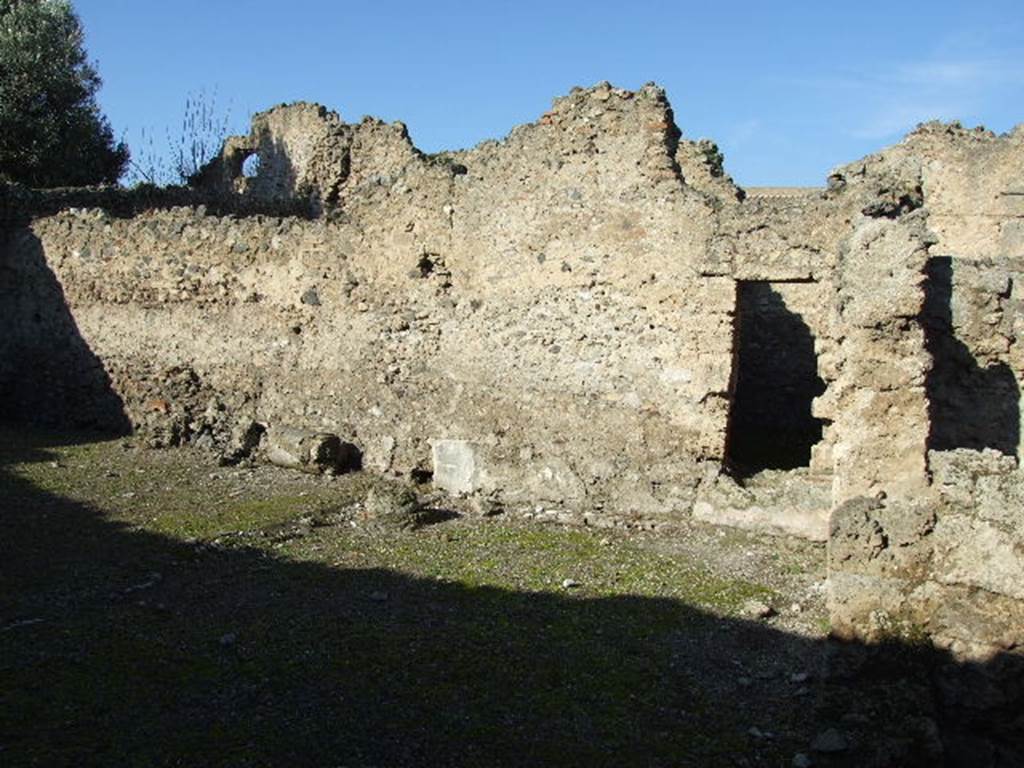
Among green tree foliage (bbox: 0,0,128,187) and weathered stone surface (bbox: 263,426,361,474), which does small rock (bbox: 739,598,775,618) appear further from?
green tree foliage (bbox: 0,0,128,187)

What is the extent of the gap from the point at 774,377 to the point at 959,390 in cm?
442

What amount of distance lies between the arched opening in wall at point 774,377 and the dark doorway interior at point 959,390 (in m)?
3.97

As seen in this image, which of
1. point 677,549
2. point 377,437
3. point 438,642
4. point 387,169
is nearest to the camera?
point 438,642

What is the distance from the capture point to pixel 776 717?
16.9ft

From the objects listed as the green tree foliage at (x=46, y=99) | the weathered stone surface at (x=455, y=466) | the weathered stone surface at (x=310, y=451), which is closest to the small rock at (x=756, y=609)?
the weathered stone surface at (x=455, y=466)

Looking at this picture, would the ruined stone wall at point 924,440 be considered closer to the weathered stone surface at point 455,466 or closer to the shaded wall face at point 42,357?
the weathered stone surface at point 455,466

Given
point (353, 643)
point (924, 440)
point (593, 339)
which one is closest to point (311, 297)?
point (593, 339)

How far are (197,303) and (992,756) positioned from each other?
10138mm

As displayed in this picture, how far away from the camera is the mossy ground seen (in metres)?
4.80

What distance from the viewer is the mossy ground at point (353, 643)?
4797 millimetres

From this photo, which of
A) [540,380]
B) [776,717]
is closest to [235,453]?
[540,380]

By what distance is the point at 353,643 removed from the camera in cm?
598

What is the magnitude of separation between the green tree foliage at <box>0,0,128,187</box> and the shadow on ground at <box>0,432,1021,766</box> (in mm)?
17054

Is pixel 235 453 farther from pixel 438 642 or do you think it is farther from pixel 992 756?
pixel 992 756
